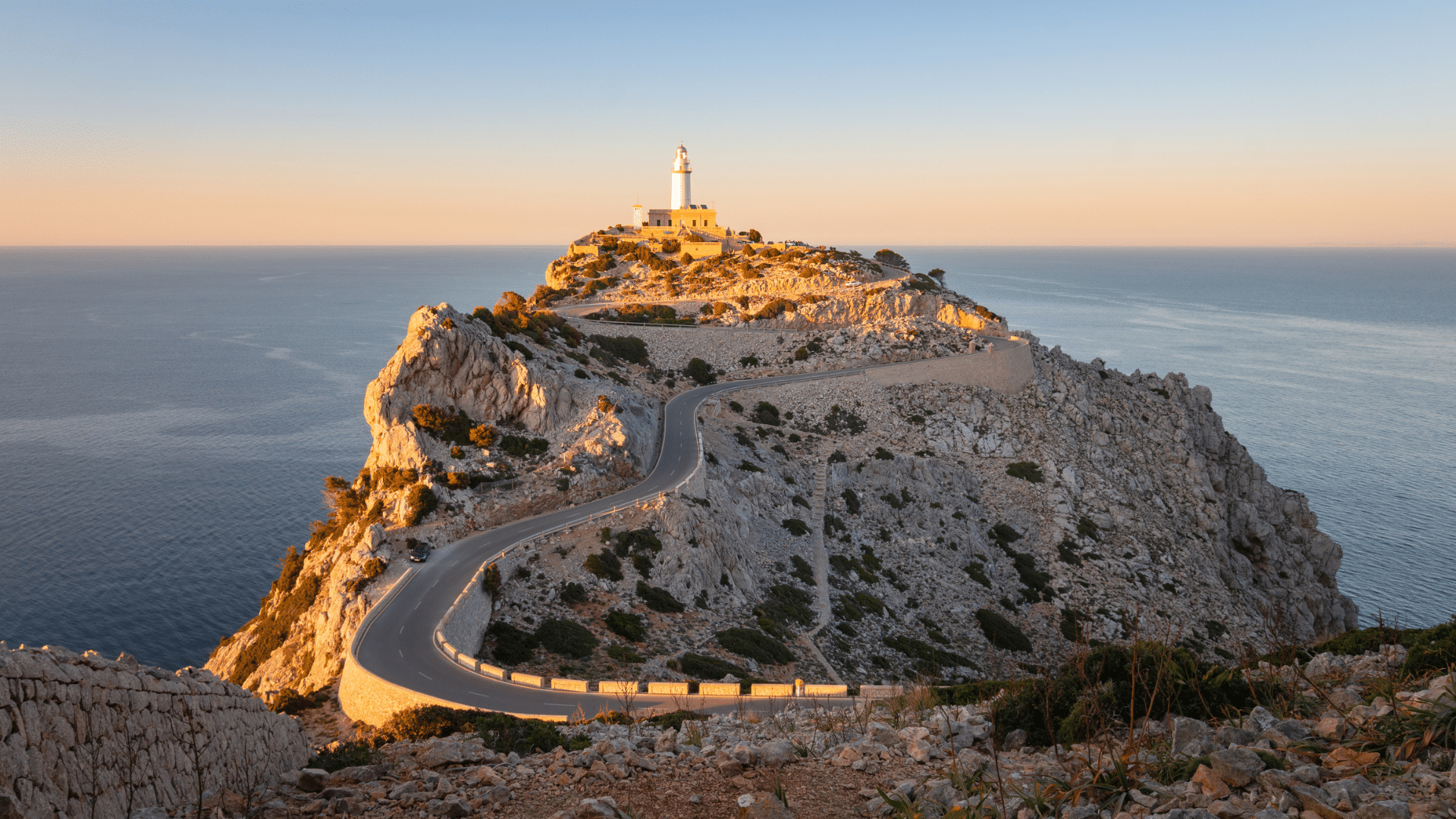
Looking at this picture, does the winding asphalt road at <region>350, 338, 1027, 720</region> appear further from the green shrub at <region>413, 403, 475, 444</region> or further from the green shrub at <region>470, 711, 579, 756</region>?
the green shrub at <region>413, 403, 475, 444</region>

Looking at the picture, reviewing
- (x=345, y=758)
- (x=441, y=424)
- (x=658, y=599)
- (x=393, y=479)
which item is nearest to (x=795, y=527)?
(x=658, y=599)

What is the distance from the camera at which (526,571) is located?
102ft

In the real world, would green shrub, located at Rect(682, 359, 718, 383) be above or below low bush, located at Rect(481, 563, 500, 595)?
above

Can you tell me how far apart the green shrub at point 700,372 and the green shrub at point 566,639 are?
117ft

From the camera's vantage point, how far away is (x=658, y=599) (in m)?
Answer: 31.7

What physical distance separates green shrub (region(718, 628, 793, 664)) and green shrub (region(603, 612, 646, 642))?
121 inches

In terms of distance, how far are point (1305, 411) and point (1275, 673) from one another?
335 ft

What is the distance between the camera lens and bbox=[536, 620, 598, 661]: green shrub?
27.1m

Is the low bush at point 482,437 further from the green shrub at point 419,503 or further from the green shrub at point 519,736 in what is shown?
the green shrub at point 519,736

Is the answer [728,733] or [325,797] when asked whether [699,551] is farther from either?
[325,797]

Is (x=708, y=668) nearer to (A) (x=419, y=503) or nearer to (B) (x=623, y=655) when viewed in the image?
(B) (x=623, y=655)

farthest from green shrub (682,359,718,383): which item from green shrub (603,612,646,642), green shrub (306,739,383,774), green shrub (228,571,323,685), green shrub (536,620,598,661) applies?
green shrub (306,739,383,774)

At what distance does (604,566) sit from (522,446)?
1175cm

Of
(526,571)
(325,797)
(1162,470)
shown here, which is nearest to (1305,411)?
(1162,470)
